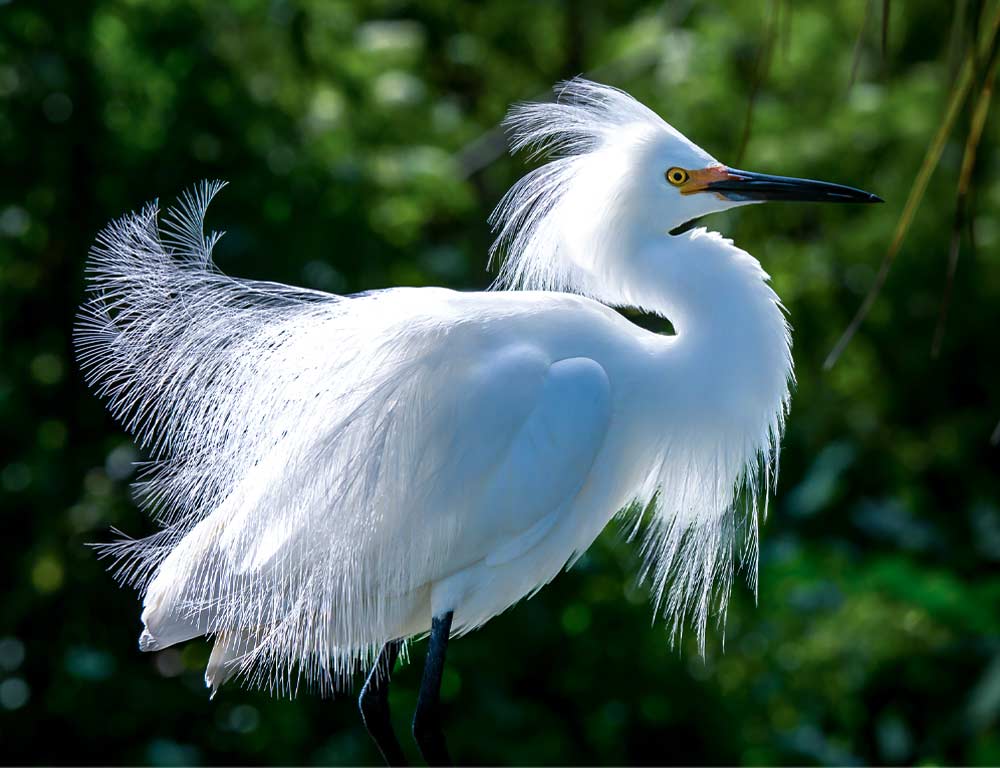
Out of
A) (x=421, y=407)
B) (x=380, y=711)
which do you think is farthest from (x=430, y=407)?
(x=380, y=711)

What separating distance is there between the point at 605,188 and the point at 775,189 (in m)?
0.26

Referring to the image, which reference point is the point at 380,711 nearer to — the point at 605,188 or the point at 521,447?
the point at 521,447

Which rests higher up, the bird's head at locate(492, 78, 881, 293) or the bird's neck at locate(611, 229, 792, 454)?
the bird's head at locate(492, 78, 881, 293)

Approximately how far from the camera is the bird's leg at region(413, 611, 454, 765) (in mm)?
1892

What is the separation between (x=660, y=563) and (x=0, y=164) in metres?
2.38

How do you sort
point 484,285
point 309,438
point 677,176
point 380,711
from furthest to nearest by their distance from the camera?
point 484,285 → point 380,711 → point 677,176 → point 309,438

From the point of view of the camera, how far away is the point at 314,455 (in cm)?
181

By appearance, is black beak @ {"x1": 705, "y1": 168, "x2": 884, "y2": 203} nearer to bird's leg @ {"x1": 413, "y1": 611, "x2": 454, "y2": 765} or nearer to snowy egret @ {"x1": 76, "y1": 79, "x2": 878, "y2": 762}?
snowy egret @ {"x1": 76, "y1": 79, "x2": 878, "y2": 762}

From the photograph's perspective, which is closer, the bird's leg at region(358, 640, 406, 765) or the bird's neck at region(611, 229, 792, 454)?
the bird's neck at region(611, 229, 792, 454)

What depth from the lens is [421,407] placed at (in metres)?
1.86

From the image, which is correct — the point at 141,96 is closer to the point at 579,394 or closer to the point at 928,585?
the point at 579,394

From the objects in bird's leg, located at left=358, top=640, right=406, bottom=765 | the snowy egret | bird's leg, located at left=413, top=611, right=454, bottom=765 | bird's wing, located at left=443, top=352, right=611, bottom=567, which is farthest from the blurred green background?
bird's wing, located at left=443, top=352, right=611, bottom=567

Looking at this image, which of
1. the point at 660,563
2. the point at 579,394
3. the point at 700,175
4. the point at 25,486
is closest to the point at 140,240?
the point at 579,394

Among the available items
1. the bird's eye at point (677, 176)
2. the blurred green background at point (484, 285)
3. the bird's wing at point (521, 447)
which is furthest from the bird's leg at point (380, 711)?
the blurred green background at point (484, 285)
